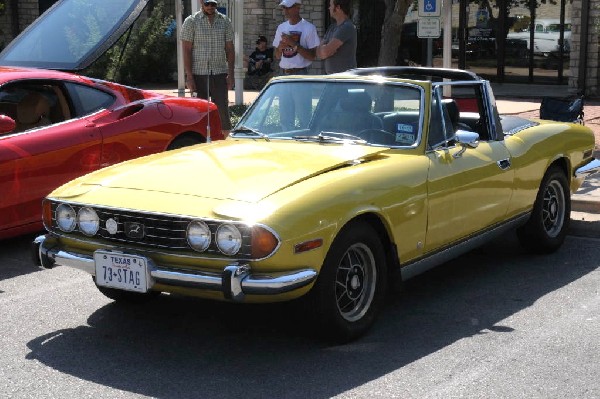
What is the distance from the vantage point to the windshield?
19.4 ft

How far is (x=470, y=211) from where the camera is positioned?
6.06 metres

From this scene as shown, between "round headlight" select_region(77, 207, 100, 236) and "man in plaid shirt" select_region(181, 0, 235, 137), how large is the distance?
5808 mm

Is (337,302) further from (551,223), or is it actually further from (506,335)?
(551,223)

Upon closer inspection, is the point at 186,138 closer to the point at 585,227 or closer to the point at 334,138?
the point at 334,138

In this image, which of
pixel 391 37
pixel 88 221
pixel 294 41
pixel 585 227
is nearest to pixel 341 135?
pixel 88 221

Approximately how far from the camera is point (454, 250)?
19.7 feet

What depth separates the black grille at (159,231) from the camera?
4.70 m

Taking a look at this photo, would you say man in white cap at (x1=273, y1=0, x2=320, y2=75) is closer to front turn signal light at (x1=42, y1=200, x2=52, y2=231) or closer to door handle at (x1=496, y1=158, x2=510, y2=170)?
door handle at (x1=496, y1=158, x2=510, y2=170)

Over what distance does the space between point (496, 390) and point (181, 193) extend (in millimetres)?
1875

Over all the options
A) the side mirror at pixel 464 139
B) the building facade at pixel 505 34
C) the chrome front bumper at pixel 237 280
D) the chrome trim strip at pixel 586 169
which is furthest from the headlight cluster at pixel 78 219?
the building facade at pixel 505 34

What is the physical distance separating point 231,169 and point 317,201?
72 cm

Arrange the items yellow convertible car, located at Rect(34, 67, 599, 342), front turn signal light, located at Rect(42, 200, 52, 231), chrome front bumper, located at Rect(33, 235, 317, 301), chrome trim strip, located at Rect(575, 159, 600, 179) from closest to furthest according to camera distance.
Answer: chrome front bumper, located at Rect(33, 235, 317, 301), yellow convertible car, located at Rect(34, 67, 599, 342), front turn signal light, located at Rect(42, 200, 52, 231), chrome trim strip, located at Rect(575, 159, 600, 179)

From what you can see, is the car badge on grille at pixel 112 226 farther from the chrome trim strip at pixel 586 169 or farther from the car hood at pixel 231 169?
the chrome trim strip at pixel 586 169

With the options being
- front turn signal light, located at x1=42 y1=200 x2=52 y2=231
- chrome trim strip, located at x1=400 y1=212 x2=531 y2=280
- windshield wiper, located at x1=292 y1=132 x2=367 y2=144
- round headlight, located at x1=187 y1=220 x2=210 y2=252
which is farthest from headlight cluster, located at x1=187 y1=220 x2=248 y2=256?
windshield wiper, located at x1=292 y1=132 x2=367 y2=144
